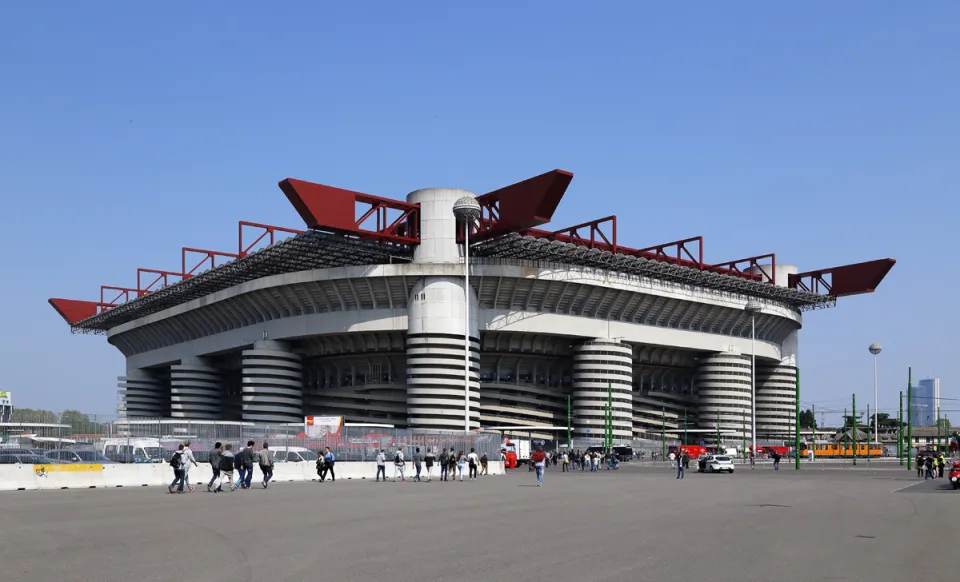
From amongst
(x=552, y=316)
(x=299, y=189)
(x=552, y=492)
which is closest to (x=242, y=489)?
(x=552, y=492)

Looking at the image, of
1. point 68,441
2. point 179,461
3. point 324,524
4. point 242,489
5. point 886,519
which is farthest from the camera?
point 68,441

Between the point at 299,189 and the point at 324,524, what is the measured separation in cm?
4632

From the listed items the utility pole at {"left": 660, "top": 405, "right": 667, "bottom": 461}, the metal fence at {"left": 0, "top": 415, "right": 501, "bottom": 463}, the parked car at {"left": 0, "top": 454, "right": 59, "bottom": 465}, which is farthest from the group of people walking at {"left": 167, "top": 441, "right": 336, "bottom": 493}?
the utility pole at {"left": 660, "top": 405, "right": 667, "bottom": 461}

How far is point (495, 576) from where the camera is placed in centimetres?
1250

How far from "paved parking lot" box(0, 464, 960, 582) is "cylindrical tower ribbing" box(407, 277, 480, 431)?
44.6m

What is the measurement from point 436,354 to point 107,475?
3918 centimetres

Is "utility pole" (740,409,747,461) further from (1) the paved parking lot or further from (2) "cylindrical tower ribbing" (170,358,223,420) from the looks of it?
(1) the paved parking lot

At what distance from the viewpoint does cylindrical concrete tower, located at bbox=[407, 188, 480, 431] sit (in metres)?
73.7

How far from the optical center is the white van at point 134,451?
3994 cm

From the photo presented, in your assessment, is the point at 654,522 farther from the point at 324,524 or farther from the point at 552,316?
the point at 552,316

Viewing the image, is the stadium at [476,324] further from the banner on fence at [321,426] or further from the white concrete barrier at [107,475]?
the white concrete barrier at [107,475]

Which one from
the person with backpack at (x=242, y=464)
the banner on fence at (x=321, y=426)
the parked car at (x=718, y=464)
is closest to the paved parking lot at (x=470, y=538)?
the person with backpack at (x=242, y=464)

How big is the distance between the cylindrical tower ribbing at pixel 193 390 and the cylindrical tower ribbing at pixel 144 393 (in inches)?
550

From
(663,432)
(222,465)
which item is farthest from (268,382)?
(222,465)
